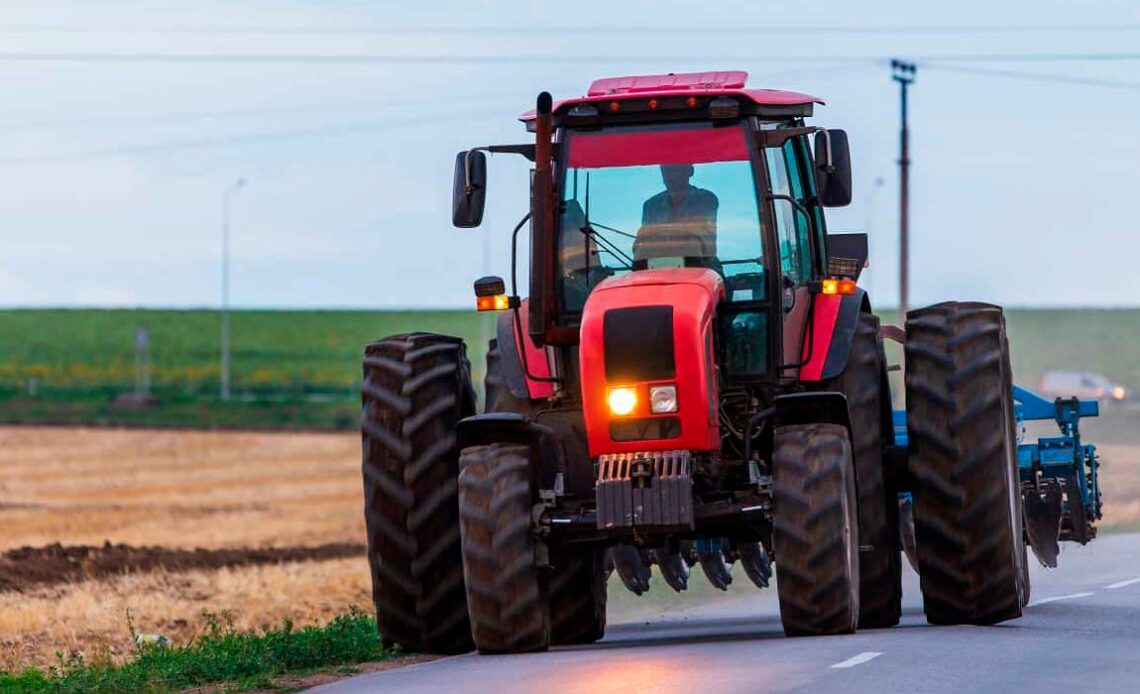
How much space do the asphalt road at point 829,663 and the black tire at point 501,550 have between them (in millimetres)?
A: 188

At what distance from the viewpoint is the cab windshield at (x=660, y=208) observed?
1560 centimetres

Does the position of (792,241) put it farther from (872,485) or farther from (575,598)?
(575,598)

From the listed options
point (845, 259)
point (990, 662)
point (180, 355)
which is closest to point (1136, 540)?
point (845, 259)

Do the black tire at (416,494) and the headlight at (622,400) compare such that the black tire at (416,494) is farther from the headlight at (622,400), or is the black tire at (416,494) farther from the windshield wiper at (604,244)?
the headlight at (622,400)

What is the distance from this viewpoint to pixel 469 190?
15.4 m

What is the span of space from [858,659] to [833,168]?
369 centimetres

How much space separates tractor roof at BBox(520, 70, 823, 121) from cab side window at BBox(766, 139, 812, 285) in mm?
332

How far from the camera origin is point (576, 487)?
1546 centimetres

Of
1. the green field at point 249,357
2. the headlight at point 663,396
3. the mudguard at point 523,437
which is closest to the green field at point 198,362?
the green field at point 249,357

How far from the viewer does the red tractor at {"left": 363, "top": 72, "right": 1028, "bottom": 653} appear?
47.6 ft

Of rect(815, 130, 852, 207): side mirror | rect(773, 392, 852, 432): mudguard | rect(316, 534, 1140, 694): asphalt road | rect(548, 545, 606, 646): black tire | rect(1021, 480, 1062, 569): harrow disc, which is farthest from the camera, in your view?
rect(1021, 480, 1062, 569): harrow disc

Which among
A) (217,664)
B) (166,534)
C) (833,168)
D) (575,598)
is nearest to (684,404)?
(833,168)

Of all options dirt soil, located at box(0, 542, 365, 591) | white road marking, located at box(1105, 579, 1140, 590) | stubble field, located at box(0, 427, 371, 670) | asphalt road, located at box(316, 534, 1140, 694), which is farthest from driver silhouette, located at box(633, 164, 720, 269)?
dirt soil, located at box(0, 542, 365, 591)

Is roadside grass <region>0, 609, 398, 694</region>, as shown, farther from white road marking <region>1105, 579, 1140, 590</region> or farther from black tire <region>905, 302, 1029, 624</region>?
white road marking <region>1105, 579, 1140, 590</region>
